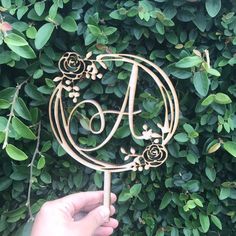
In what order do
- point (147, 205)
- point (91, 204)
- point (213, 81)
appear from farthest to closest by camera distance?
point (147, 205)
point (213, 81)
point (91, 204)

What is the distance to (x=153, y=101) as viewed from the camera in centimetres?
149

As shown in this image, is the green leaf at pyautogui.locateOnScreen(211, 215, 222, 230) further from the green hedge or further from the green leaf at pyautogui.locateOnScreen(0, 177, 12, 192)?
the green leaf at pyautogui.locateOnScreen(0, 177, 12, 192)

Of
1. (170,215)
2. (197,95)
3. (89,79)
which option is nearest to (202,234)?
(170,215)

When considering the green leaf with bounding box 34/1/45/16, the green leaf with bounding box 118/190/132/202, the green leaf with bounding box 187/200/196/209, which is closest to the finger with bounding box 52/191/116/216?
the green leaf with bounding box 118/190/132/202

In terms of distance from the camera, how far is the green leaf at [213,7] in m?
1.43

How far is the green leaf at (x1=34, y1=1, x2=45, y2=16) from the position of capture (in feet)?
4.64

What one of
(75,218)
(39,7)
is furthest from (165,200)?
(39,7)

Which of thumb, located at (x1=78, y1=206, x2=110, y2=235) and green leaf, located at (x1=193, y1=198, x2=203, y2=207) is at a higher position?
thumb, located at (x1=78, y1=206, x2=110, y2=235)

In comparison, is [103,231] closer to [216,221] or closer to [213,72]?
[216,221]

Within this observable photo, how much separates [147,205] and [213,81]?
1.35 ft

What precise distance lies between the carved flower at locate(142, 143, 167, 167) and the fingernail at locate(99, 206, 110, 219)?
0.17 m

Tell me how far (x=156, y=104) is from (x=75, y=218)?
375 millimetres

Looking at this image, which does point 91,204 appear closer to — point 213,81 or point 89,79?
point 89,79

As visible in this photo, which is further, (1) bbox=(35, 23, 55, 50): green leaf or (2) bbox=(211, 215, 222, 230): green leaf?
(2) bbox=(211, 215, 222, 230): green leaf
